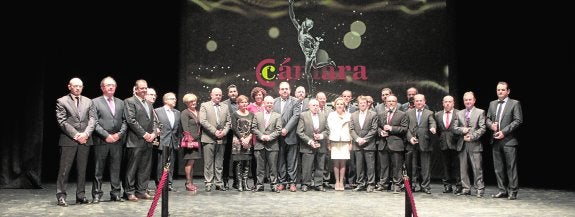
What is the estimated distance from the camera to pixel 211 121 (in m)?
8.23

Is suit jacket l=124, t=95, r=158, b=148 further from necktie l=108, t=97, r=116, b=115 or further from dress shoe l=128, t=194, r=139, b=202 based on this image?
dress shoe l=128, t=194, r=139, b=202

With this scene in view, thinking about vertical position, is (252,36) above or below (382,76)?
above

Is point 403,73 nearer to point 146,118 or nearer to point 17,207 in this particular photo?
point 146,118

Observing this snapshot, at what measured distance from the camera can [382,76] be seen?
10297 mm

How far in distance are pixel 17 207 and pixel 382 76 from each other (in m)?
6.02

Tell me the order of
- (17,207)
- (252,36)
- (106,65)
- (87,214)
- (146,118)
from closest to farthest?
(87,214), (17,207), (146,118), (106,65), (252,36)

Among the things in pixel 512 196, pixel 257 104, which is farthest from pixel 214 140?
pixel 512 196

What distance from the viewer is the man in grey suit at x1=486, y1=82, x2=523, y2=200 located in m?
7.52

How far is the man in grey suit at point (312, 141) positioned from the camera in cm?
836

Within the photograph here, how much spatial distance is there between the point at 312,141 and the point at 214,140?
51.6 inches

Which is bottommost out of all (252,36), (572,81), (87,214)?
(87,214)

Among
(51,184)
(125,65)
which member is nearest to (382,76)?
(125,65)

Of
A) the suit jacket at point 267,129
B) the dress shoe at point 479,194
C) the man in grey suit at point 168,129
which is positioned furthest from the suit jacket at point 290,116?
the dress shoe at point 479,194

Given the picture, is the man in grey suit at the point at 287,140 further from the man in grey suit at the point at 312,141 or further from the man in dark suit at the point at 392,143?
the man in dark suit at the point at 392,143
